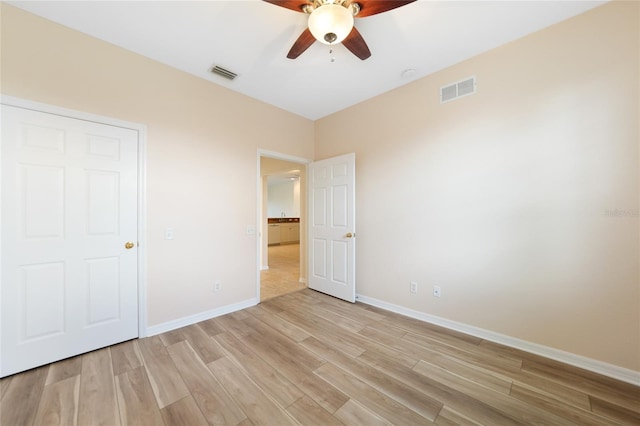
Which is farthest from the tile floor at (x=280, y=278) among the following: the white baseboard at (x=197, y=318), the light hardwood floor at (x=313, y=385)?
the light hardwood floor at (x=313, y=385)

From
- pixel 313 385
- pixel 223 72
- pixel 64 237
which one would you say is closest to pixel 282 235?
pixel 223 72

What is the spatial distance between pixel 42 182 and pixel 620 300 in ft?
15.4

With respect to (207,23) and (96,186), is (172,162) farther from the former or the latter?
(207,23)

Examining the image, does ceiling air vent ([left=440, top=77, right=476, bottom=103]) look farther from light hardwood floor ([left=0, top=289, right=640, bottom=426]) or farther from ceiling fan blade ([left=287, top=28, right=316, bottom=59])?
light hardwood floor ([left=0, top=289, right=640, bottom=426])

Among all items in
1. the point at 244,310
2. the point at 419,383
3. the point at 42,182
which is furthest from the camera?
the point at 244,310

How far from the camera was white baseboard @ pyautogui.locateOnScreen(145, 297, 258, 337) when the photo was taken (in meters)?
2.46

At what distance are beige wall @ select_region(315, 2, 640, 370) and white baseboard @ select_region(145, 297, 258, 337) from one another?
6.53 feet

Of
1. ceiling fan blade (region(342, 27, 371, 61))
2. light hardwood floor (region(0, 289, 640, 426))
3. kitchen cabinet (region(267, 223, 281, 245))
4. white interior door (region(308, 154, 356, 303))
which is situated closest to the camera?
light hardwood floor (region(0, 289, 640, 426))

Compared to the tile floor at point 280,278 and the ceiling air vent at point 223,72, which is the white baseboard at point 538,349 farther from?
the ceiling air vent at point 223,72

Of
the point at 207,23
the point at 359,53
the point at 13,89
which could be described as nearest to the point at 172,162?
the point at 13,89

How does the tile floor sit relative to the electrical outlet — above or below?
below

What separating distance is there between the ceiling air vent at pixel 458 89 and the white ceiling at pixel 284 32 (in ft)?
0.76

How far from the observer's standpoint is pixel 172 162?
2.57m

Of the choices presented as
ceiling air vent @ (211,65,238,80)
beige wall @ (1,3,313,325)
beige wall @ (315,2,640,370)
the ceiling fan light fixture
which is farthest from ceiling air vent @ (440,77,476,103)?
ceiling air vent @ (211,65,238,80)
